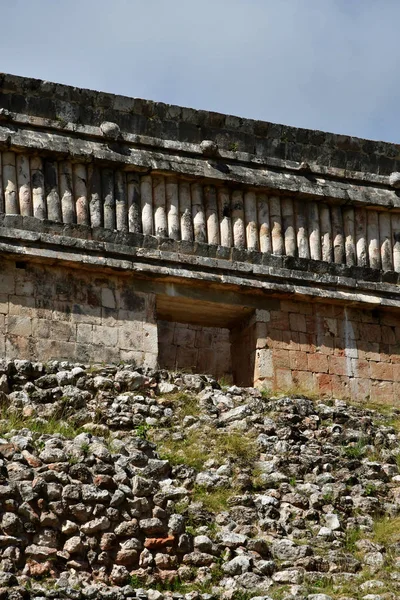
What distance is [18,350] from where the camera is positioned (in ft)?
57.2

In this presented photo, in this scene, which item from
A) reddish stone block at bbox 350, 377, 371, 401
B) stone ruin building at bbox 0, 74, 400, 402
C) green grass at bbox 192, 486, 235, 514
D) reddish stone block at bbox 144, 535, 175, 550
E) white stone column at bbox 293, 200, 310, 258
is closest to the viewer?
reddish stone block at bbox 144, 535, 175, 550

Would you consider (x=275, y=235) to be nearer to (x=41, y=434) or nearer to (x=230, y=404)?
(x=230, y=404)

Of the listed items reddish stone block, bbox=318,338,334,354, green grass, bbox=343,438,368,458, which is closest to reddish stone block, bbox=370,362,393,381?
reddish stone block, bbox=318,338,334,354

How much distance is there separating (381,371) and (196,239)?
276 centimetres

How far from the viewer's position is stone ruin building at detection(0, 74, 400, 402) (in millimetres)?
17906

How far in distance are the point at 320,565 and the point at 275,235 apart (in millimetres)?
7157

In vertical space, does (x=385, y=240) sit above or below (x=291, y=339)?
above

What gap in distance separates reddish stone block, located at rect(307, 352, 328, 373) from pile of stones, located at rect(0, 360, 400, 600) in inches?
95.1

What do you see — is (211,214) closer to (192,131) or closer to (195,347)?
(192,131)

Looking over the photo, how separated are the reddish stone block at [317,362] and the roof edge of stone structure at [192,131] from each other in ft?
7.67

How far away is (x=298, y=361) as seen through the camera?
18938 millimetres

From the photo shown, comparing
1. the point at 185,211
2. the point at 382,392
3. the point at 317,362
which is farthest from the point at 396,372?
the point at 185,211

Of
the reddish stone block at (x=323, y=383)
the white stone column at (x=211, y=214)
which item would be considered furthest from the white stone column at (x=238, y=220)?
the reddish stone block at (x=323, y=383)

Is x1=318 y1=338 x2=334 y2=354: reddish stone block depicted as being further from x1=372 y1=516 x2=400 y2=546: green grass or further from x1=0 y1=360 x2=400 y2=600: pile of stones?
x1=372 y1=516 x2=400 y2=546: green grass
